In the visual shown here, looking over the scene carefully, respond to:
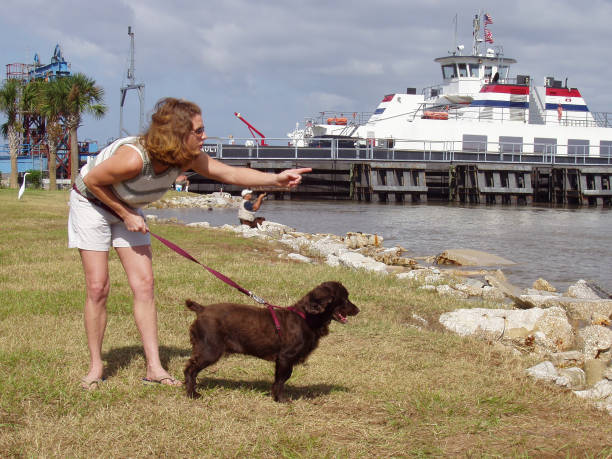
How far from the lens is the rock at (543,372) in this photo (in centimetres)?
497

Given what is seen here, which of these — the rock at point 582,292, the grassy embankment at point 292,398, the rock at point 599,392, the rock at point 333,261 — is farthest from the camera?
the rock at point 333,261

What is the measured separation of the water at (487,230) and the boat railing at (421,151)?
13.8 feet

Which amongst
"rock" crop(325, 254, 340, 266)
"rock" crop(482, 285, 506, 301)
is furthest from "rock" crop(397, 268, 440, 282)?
"rock" crop(325, 254, 340, 266)

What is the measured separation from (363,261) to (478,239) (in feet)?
33.4

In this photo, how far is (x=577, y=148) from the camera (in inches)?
1746

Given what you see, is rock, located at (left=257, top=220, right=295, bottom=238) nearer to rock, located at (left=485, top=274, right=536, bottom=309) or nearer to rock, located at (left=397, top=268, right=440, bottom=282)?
rock, located at (left=397, top=268, right=440, bottom=282)

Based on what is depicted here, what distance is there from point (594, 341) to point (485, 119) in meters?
38.1

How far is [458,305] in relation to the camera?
7652 mm

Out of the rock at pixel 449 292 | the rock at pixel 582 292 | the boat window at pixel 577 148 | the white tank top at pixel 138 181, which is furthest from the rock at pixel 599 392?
the boat window at pixel 577 148

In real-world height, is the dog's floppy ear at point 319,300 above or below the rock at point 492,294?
above

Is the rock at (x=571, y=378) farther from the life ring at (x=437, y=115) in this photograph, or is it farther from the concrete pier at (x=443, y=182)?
the life ring at (x=437, y=115)

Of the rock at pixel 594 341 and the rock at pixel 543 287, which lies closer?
the rock at pixel 594 341

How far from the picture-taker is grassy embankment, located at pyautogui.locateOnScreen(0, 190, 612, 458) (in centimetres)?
346

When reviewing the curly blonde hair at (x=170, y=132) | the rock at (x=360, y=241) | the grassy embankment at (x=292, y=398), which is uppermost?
the curly blonde hair at (x=170, y=132)
